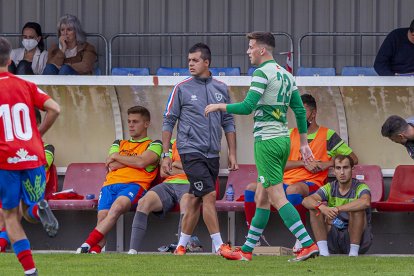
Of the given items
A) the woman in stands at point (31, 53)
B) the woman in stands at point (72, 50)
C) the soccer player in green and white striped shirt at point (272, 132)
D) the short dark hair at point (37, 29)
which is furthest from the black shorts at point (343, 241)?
the short dark hair at point (37, 29)

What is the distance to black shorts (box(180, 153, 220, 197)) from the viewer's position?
11.9 meters

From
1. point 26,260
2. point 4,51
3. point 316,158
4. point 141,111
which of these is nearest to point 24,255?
point 26,260

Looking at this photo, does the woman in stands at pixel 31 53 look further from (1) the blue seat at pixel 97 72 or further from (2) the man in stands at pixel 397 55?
(2) the man in stands at pixel 397 55

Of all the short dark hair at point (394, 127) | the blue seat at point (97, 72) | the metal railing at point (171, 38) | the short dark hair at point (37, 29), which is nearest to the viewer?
the short dark hair at point (394, 127)

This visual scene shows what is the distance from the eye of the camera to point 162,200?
1335 cm

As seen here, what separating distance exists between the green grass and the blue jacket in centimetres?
101

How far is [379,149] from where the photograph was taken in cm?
1462

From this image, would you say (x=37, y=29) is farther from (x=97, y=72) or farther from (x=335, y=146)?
(x=335, y=146)

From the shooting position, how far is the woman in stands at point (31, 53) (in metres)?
15.1

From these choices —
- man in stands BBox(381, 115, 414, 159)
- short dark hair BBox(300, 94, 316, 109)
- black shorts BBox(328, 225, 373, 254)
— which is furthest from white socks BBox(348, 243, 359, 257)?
man in stands BBox(381, 115, 414, 159)

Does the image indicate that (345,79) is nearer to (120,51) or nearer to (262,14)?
(262,14)

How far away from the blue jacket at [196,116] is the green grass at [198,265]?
1010 millimetres

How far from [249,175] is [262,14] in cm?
239

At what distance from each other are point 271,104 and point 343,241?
101 inches
